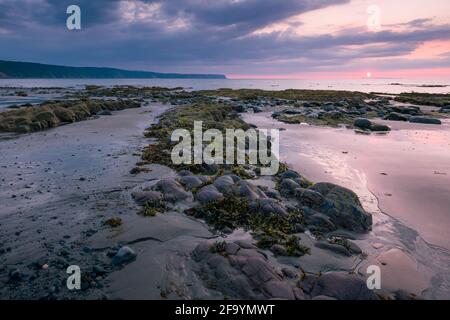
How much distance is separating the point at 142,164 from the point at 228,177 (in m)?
4.55

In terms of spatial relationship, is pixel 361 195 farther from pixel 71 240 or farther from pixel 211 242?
pixel 71 240

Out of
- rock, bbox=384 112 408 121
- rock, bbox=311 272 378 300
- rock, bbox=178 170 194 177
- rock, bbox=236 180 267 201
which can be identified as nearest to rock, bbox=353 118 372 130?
rock, bbox=384 112 408 121

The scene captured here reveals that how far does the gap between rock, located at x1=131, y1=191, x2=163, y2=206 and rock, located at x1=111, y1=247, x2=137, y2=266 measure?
9.43 feet

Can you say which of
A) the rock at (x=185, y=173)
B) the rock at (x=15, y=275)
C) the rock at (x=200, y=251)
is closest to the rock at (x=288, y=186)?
the rock at (x=185, y=173)

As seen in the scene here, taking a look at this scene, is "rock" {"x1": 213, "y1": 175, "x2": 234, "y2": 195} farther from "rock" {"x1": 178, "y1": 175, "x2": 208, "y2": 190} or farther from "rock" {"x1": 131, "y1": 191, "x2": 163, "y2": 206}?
"rock" {"x1": 131, "y1": 191, "x2": 163, "y2": 206}

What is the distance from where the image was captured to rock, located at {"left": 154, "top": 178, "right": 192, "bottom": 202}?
33.0 ft

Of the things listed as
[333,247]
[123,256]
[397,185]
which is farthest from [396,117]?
[123,256]

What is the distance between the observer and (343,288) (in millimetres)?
5754

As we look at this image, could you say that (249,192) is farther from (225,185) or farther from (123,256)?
(123,256)

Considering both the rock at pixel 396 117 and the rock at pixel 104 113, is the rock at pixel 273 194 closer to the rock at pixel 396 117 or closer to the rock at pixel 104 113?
the rock at pixel 104 113

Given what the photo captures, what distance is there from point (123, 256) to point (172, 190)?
155 inches

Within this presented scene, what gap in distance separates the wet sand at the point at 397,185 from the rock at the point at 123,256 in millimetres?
4799

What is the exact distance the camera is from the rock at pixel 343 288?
5.66m
